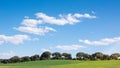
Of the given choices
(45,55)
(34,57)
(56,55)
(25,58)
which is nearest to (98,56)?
(56,55)

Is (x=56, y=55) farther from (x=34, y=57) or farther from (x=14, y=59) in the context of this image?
(x=14, y=59)

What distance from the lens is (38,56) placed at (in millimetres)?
51062

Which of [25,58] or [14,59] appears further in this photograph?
[25,58]

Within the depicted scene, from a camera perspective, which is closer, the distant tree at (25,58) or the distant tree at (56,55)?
the distant tree at (56,55)

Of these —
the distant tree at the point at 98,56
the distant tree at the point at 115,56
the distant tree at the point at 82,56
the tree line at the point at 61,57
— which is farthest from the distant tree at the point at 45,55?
the distant tree at the point at 115,56

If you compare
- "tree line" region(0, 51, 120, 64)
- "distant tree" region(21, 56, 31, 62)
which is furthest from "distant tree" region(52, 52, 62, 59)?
"distant tree" region(21, 56, 31, 62)

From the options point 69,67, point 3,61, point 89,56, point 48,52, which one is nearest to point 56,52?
point 48,52

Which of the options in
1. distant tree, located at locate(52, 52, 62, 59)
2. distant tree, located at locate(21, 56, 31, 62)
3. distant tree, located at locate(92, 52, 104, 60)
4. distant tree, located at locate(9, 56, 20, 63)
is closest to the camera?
distant tree, located at locate(92, 52, 104, 60)

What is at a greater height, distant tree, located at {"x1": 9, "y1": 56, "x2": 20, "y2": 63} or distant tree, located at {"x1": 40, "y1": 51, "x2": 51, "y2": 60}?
distant tree, located at {"x1": 40, "y1": 51, "x2": 51, "y2": 60}

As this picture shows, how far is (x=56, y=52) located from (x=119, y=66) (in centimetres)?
1767

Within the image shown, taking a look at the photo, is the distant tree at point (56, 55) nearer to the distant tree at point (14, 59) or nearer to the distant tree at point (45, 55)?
the distant tree at point (45, 55)

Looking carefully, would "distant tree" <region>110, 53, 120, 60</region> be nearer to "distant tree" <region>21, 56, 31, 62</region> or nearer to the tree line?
the tree line

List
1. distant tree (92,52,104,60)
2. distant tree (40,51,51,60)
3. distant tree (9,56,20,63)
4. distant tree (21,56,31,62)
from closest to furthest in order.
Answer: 1. distant tree (92,52,104,60)
2. distant tree (9,56,20,63)
3. distant tree (40,51,51,60)
4. distant tree (21,56,31,62)

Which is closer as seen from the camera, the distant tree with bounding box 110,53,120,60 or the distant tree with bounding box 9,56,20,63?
the distant tree with bounding box 110,53,120,60
